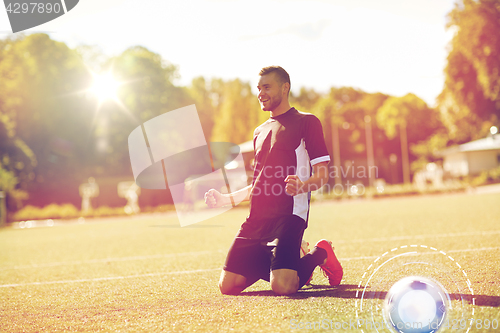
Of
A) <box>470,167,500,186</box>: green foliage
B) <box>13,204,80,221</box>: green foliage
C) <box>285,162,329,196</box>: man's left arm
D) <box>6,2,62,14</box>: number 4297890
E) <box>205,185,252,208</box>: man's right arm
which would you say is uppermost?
<box>6,2,62,14</box>: number 4297890

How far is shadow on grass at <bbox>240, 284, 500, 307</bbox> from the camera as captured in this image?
135 inches

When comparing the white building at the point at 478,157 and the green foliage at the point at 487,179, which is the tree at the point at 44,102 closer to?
the green foliage at the point at 487,179

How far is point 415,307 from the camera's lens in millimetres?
2740

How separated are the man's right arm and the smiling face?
0.78 metres

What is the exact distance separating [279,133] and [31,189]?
113ft

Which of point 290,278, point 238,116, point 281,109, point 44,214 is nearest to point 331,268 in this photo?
point 290,278

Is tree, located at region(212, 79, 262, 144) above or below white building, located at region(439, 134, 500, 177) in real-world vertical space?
above

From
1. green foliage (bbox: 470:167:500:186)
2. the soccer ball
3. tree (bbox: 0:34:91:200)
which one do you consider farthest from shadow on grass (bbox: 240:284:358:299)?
tree (bbox: 0:34:91:200)

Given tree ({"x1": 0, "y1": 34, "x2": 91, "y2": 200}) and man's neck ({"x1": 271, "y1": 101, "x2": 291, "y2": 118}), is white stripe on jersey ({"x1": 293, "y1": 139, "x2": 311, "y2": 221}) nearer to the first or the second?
man's neck ({"x1": 271, "y1": 101, "x2": 291, "y2": 118})

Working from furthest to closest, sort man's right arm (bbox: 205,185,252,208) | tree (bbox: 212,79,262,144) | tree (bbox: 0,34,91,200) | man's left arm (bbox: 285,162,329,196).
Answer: tree (bbox: 212,79,262,144)
tree (bbox: 0,34,91,200)
man's right arm (bbox: 205,185,252,208)
man's left arm (bbox: 285,162,329,196)

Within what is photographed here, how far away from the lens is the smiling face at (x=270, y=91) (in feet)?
14.2

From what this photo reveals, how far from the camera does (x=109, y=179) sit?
3938cm

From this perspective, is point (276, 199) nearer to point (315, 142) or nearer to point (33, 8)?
point (315, 142)

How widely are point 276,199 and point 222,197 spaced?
1.60 ft
